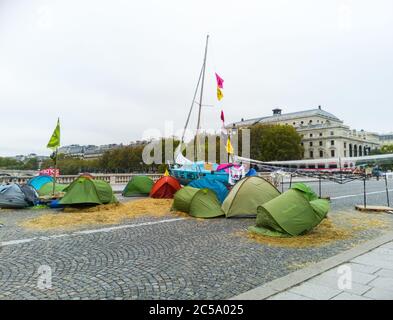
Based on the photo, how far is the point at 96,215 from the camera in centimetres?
1266

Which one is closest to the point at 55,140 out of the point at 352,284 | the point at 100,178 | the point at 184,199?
the point at 184,199

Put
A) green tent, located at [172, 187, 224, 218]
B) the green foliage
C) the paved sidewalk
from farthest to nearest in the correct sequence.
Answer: the green foliage
green tent, located at [172, 187, 224, 218]
the paved sidewalk

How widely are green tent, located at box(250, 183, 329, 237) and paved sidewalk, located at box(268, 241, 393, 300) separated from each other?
2495 millimetres

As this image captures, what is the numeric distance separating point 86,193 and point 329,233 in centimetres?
989

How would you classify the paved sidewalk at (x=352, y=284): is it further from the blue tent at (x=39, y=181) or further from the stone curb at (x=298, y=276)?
the blue tent at (x=39, y=181)

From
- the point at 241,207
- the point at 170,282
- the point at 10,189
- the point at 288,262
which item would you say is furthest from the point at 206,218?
the point at 10,189

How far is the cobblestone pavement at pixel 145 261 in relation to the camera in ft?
16.9

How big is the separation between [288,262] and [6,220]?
10.2m

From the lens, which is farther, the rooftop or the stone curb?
the rooftop

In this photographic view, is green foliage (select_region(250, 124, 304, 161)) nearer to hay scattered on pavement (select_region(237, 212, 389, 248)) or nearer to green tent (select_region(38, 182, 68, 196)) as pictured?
green tent (select_region(38, 182, 68, 196))

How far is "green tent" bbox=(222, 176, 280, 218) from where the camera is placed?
40.2 ft

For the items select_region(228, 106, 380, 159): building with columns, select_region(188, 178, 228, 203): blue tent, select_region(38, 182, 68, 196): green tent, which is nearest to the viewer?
select_region(188, 178, 228, 203): blue tent

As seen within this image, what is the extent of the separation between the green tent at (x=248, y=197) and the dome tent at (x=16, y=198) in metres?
8.99

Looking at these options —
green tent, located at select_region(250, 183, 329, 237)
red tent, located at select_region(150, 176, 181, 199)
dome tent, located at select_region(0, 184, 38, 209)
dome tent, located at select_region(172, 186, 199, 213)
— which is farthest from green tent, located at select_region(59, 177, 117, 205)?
green tent, located at select_region(250, 183, 329, 237)
